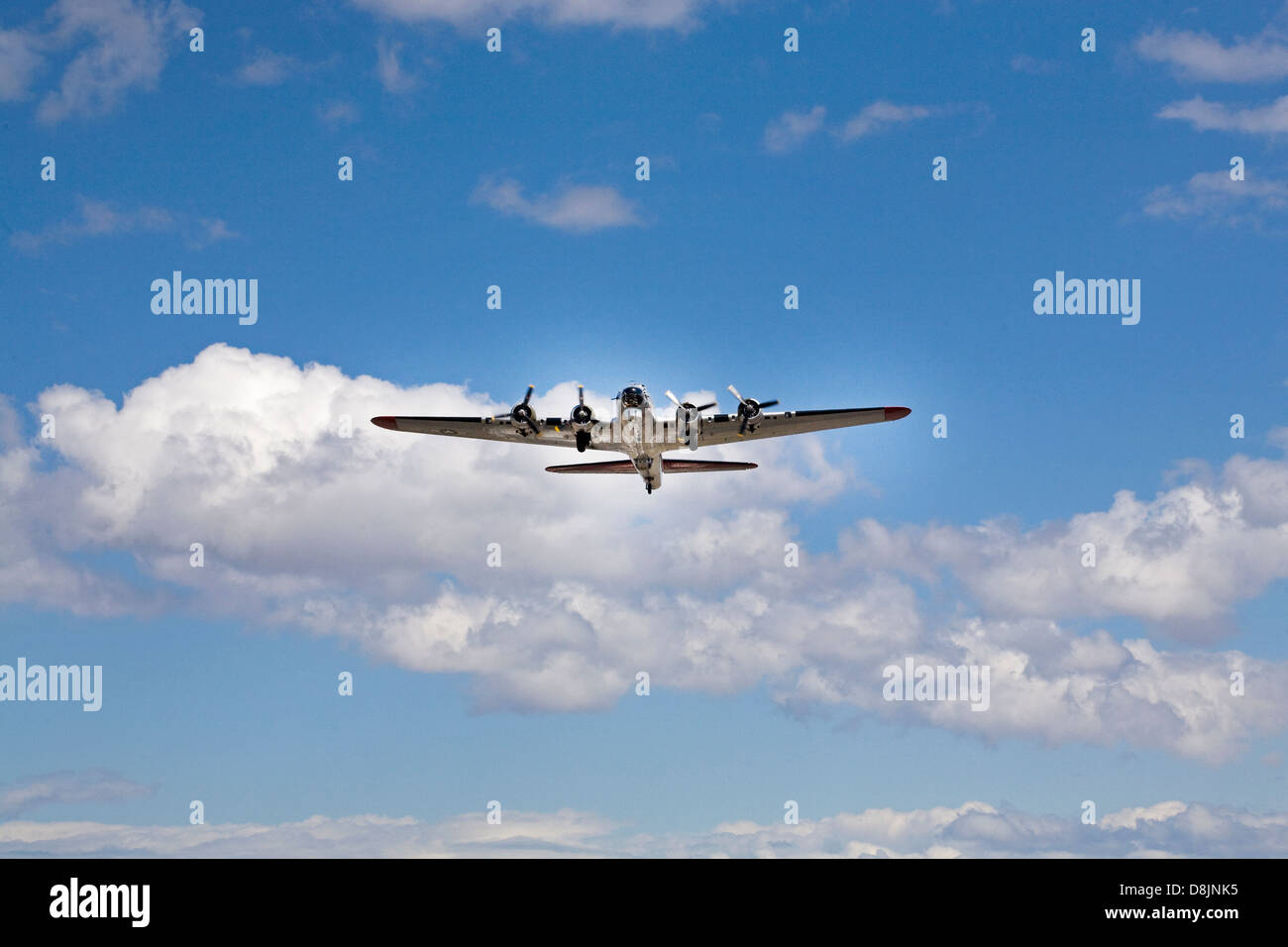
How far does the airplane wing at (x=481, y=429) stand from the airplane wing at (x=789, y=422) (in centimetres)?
931

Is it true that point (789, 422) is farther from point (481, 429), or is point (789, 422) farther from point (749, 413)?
point (481, 429)

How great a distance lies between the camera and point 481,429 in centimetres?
8456

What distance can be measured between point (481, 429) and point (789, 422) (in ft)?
69.1

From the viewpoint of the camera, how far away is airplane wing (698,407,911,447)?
80812 millimetres

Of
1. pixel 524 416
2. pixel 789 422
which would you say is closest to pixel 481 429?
pixel 524 416

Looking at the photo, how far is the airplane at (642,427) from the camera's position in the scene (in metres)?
77.6

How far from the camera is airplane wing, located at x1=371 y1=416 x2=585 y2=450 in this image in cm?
8169
